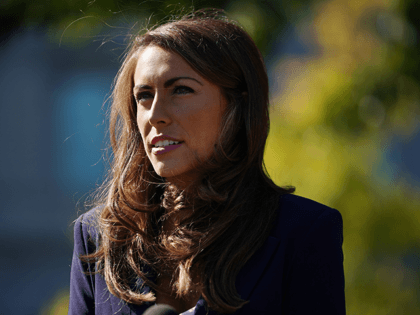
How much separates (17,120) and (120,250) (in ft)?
19.0

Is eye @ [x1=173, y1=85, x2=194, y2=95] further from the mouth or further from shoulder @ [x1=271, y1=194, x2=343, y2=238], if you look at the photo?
shoulder @ [x1=271, y1=194, x2=343, y2=238]

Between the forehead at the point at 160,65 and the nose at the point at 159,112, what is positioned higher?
the forehead at the point at 160,65

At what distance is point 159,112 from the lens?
1679 millimetres

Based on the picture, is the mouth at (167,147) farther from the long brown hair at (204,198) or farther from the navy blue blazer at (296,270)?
the navy blue blazer at (296,270)

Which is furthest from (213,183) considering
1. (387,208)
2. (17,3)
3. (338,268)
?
(17,3)

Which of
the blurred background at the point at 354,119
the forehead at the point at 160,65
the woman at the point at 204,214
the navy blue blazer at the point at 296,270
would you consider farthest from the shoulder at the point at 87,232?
the blurred background at the point at 354,119

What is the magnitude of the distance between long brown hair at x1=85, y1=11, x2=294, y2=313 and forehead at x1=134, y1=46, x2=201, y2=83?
23 millimetres

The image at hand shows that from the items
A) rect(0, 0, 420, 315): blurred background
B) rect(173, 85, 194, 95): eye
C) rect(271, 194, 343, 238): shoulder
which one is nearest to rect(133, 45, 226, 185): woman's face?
rect(173, 85, 194, 95): eye

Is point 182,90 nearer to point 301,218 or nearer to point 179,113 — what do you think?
point 179,113

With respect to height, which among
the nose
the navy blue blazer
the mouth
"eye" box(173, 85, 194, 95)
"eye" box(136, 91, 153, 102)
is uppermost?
"eye" box(173, 85, 194, 95)

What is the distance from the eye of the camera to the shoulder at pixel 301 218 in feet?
5.29

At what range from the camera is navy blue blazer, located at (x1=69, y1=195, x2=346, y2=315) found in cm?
153

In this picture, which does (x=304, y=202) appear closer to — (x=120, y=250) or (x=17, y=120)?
(x=120, y=250)

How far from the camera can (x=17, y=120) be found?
22.9 ft
